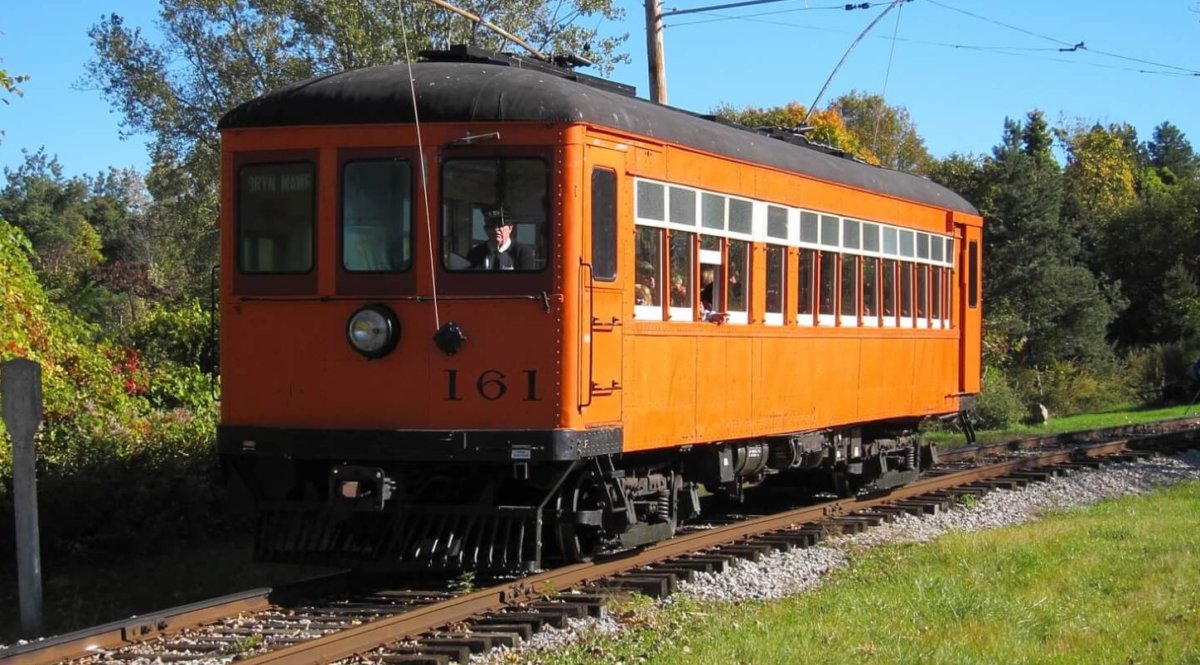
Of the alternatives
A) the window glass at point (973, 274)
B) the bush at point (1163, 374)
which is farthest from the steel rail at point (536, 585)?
the bush at point (1163, 374)

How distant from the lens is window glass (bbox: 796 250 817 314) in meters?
12.2

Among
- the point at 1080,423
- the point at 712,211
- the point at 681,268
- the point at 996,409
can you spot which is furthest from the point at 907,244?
the point at 1080,423

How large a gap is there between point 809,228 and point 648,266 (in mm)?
2808

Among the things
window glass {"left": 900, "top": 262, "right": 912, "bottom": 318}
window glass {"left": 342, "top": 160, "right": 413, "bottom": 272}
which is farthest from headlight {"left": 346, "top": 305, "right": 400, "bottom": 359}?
window glass {"left": 900, "top": 262, "right": 912, "bottom": 318}

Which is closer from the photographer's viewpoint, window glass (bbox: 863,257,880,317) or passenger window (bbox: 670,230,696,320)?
passenger window (bbox: 670,230,696,320)

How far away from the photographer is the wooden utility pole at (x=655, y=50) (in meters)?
17.9

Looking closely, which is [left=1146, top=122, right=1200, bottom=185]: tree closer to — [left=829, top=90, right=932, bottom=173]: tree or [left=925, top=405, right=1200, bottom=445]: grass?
[left=829, top=90, right=932, bottom=173]: tree

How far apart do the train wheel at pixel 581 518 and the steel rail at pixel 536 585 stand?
147 mm

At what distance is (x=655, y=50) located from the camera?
18.1m

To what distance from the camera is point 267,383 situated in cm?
952

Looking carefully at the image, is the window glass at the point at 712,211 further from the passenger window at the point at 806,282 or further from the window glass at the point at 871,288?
the window glass at the point at 871,288

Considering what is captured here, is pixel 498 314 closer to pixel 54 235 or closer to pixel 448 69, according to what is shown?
pixel 448 69

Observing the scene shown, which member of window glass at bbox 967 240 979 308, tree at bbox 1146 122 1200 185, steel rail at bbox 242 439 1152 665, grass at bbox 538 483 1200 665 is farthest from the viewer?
tree at bbox 1146 122 1200 185

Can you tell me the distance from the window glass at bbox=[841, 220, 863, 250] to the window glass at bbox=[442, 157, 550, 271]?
462 cm
